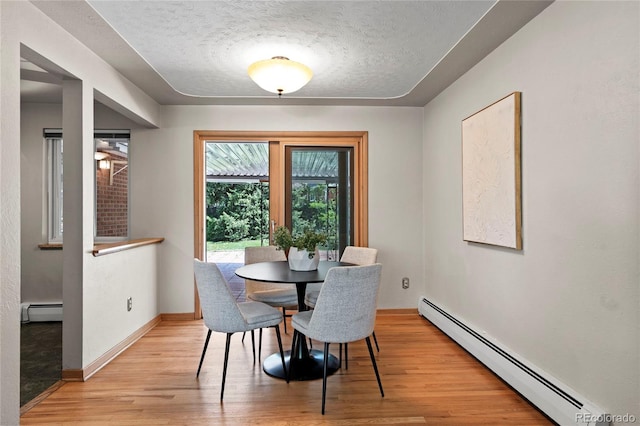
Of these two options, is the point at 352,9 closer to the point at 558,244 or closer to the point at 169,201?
the point at 558,244

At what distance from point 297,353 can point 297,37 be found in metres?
2.34

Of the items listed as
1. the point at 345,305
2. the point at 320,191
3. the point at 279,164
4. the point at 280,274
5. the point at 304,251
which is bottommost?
the point at 345,305

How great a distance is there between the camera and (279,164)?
4406mm

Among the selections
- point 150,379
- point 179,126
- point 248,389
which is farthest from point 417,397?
point 179,126

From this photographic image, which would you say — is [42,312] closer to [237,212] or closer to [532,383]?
[237,212]

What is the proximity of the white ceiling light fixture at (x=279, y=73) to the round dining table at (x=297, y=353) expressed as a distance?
1.45 m

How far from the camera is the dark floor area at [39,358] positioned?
261 centimetres

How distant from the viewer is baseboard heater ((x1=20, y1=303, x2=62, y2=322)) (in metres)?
4.14

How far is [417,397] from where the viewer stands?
242cm

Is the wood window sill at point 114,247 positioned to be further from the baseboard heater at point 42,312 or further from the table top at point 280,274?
the baseboard heater at point 42,312

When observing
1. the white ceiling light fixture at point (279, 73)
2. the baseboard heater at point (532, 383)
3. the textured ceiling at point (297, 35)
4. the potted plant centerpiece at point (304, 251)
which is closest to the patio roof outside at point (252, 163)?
the textured ceiling at point (297, 35)

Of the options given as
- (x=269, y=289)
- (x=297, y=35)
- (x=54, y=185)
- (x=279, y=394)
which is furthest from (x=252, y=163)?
(x=279, y=394)

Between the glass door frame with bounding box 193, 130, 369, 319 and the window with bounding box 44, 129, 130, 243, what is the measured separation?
0.81 meters

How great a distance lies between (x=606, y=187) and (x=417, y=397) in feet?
5.39
